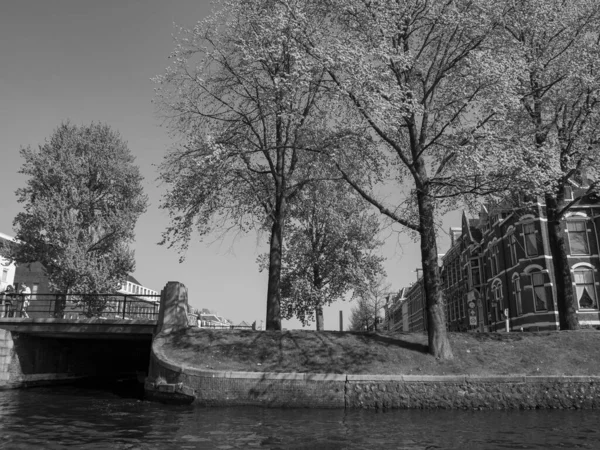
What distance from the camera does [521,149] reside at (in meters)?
16.7

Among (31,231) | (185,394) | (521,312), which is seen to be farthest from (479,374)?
(31,231)

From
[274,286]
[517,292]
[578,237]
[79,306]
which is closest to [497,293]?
[517,292]

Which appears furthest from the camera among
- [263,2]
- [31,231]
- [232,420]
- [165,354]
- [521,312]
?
[521,312]

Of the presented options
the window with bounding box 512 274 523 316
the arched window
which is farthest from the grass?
the arched window

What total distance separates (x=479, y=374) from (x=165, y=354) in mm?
11392

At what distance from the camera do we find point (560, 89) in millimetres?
21234

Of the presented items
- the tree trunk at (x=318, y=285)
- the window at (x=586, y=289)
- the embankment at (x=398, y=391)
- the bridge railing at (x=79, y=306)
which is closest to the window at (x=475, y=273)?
the window at (x=586, y=289)

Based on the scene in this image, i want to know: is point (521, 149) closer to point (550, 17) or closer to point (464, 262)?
point (550, 17)

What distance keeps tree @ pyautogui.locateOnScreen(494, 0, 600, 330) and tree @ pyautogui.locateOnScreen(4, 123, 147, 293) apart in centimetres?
2643

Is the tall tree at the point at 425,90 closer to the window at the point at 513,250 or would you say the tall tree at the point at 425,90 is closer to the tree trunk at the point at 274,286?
the tree trunk at the point at 274,286

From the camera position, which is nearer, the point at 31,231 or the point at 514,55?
the point at 514,55

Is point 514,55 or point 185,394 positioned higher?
point 514,55

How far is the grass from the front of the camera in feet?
57.2

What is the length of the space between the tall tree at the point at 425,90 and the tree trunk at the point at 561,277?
6639mm
